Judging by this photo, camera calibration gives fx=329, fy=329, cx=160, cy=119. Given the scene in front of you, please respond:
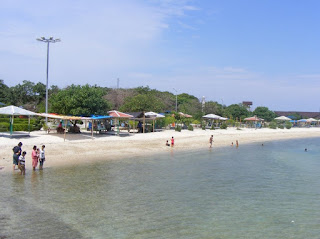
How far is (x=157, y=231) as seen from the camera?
8.95 meters

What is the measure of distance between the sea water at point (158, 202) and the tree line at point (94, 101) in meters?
12.0

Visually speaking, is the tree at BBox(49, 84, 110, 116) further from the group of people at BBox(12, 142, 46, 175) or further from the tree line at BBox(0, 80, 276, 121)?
the group of people at BBox(12, 142, 46, 175)

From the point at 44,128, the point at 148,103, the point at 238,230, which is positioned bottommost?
the point at 238,230

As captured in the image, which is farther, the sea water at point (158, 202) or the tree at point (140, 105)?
the tree at point (140, 105)

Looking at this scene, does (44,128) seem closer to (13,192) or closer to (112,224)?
(13,192)

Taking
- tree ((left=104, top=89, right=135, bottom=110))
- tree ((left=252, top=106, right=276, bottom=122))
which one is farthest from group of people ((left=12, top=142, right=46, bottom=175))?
tree ((left=252, top=106, right=276, bottom=122))

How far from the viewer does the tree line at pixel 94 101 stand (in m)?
30.0

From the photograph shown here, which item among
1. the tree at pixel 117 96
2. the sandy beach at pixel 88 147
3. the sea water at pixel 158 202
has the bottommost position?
the sea water at pixel 158 202

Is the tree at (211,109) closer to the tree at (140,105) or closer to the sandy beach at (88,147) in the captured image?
the tree at (140,105)

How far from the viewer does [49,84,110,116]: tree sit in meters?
29.6

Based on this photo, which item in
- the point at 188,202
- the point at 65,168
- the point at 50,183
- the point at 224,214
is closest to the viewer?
the point at 224,214

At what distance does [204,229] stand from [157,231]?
53.7 inches

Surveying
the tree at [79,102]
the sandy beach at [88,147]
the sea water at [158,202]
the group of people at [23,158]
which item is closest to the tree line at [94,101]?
the tree at [79,102]

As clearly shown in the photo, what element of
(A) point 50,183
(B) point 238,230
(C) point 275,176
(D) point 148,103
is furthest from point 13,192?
(D) point 148,103
